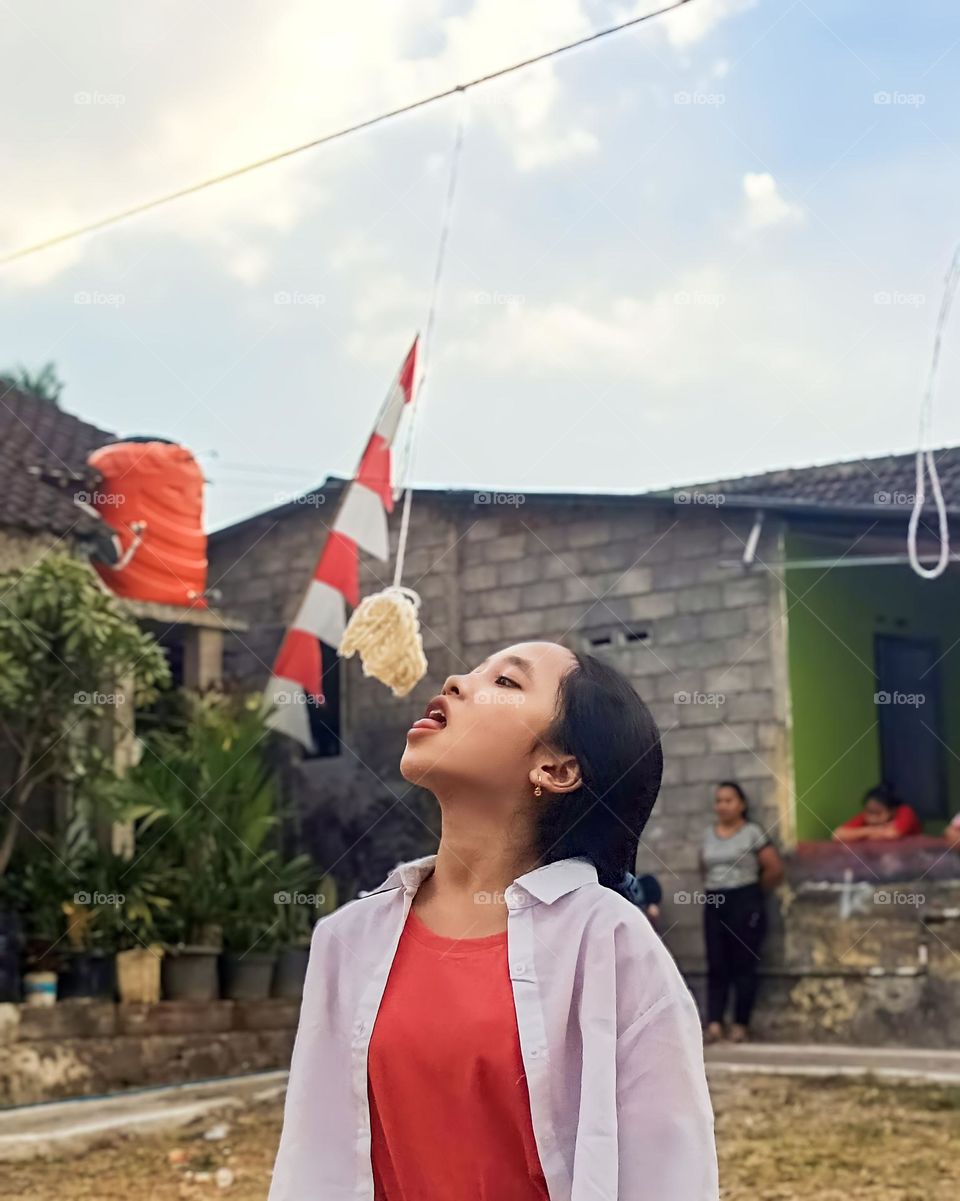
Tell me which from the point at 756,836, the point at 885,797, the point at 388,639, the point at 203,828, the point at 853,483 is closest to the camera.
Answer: the point at 388,639

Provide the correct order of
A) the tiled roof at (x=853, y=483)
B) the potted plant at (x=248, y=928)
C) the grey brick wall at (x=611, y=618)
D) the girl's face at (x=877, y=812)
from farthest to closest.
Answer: the tiled roof at (x=853, y=483), the grey brick wall at (x=611, y=618), the girl's face at (x=877, y=812), the potted plant at (x=248, y=928)

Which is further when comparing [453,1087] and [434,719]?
[434,719]

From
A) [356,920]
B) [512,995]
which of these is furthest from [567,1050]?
[356,920]

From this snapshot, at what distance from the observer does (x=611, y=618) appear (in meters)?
10.6

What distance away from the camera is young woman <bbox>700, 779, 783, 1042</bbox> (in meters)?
9.05

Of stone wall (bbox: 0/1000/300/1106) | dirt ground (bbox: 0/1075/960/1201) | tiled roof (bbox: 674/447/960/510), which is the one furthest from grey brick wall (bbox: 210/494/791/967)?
dirt ground (bbox: 0/1075/960/1201)

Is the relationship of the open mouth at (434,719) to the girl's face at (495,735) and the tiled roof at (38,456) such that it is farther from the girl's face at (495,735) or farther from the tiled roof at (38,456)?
the tiled roof at (38,456)

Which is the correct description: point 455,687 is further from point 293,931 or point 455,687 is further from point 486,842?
point 293,931

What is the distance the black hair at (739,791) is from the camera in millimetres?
9367

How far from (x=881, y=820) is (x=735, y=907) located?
1084 mm

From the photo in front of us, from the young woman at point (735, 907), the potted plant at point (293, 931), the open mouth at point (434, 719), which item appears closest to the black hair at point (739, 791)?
the young woman at point (735, 907)

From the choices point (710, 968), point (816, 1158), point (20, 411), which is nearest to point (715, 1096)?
point (816, 1158)

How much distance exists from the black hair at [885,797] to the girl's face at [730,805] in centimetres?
83

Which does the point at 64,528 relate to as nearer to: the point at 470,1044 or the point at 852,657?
the point at 852,657
